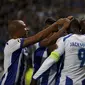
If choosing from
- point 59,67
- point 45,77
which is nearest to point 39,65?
point 45,77

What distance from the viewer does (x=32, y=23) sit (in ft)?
45.7

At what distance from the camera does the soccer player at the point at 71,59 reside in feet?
19.3

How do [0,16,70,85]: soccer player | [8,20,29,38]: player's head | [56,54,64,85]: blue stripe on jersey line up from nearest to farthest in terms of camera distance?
[56,54,64,85]: blue stripe on jersey, [0,16,70,85]: soccer player, [8,20,29,38]: player's head

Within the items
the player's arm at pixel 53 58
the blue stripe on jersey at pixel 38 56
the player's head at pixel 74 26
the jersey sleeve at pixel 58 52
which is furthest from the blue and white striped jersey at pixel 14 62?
the player's head at pixel 74 26

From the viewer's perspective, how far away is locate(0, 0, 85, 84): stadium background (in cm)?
1402

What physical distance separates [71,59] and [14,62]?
88cm

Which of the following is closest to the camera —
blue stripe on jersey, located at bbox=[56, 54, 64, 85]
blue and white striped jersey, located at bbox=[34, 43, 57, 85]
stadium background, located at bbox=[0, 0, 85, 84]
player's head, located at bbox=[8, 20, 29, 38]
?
blue stripe on jersey, located at bbox=[56, 54, 64, 85]

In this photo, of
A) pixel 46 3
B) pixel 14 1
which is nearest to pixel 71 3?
pixel 46 3

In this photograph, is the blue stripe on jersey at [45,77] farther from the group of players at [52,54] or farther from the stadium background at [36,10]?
the stadium background at [36,10]

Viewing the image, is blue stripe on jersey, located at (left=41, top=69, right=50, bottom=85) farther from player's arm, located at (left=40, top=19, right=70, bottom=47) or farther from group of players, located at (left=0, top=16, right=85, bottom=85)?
player's arm, located at (left=40, top=19, right=70, bottom=47)

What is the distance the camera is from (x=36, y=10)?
14758 mm

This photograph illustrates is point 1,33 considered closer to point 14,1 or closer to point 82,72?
point 14,1

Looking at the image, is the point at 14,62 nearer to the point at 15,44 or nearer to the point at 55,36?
the point at 15,44

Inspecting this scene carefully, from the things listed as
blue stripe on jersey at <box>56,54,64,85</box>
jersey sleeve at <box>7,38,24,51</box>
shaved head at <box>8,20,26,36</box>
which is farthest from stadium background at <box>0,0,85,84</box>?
blue stripe on jersey at <box>56,54,64,85</box>
